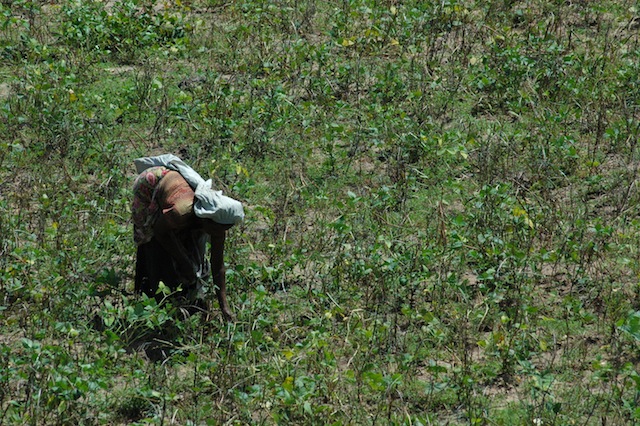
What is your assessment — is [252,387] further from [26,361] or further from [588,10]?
[588,10]

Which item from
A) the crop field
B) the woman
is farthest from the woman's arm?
the crop field

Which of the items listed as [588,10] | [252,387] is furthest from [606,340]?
[588,10]

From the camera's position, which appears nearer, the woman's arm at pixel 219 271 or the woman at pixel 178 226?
the woman at pixel 178 226

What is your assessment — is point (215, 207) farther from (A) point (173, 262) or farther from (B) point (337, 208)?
(B) point (337, 208)

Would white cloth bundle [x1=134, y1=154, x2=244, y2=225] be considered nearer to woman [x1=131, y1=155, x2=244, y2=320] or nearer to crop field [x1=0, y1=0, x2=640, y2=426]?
woman [x1=131, y1=155, x2=244, y2=320]

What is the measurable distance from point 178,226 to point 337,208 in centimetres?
188

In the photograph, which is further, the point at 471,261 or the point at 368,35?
the point at 368,35

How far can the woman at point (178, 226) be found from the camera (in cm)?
639

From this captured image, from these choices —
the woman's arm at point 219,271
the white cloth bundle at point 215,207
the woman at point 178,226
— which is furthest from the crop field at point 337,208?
the white cloth bundle at point 215,207

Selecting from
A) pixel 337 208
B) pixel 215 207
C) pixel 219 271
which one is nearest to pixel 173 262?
pixel 219 271

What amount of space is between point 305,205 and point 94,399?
2719 millimetres

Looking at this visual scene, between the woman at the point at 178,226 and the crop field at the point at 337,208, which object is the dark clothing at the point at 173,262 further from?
the crop field at the point at 337,208

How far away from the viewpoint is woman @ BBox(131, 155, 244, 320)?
6.39 metres

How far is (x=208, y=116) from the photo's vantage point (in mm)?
9117
